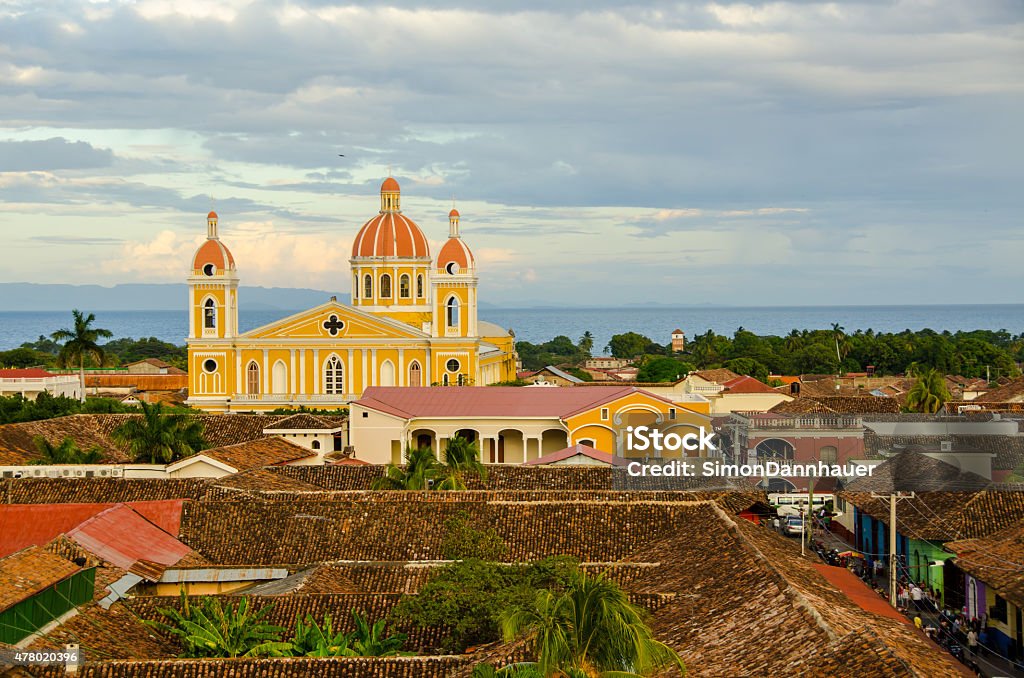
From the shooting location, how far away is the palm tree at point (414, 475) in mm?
34875

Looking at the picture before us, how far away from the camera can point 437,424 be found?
55.4 m

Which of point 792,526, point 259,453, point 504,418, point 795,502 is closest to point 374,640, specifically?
point 792,526

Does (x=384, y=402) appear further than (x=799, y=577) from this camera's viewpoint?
Yes

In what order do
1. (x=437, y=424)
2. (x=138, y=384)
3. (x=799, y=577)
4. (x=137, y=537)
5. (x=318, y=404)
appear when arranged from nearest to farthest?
(x=799, y=577) < (x=137, y=537) < (x=437, y=424) < (x=318, y=404) < (x=138, y=384)

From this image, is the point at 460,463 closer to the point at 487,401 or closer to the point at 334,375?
the point at 487,401

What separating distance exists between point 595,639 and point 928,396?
161 ft

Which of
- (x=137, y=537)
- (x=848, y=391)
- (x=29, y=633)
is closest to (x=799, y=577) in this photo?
(x=29, y=633)

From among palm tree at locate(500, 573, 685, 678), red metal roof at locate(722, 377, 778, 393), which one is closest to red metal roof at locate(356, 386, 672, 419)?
red metal roof at locate(722, 377, 778, 393)

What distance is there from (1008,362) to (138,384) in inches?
2413

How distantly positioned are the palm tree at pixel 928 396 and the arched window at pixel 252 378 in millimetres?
31496

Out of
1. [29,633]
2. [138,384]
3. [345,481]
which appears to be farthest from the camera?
[138,384]

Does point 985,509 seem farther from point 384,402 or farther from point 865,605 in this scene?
point 384,402

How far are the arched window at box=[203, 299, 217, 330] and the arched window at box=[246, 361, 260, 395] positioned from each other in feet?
10.1

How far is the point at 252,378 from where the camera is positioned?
2916 inches
